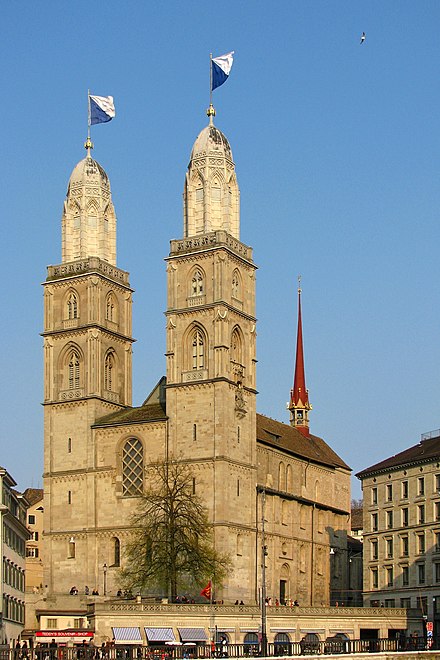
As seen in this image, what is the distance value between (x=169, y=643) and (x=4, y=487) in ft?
48.6

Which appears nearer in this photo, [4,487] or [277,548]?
[4,487]

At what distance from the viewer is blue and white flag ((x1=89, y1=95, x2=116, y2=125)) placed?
11294cm

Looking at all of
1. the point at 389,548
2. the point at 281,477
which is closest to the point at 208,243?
the point at 281,477

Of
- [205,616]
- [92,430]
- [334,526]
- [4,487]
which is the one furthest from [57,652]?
[334,526]

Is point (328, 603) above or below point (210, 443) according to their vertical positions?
below

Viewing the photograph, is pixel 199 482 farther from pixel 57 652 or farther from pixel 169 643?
pixel 57 652

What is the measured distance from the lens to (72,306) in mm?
112812

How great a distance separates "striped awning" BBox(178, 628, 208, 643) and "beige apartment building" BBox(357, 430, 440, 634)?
71.9 ft

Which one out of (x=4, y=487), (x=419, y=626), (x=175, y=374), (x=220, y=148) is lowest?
(x=419, y=626)

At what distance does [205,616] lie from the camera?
86625mm

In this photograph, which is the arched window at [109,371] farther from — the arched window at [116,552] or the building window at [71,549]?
the arched window at [116,552]

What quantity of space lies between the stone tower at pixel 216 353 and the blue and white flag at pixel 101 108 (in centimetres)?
814

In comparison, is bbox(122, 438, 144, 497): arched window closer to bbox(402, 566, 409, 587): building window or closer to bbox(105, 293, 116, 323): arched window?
bbox(105, 293, 116, 323): arched window

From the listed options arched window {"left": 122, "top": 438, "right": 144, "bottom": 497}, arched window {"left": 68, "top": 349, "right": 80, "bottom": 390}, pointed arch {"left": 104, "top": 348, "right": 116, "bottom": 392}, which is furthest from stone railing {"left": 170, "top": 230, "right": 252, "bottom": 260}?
arched window {"left": 122, "top": 438, "right": 144, "bottom": 497}
